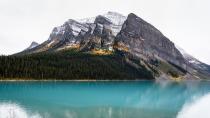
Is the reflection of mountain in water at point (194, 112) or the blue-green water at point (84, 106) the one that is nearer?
the blue-green water at point (84, 106)

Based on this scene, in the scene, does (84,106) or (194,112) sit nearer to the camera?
(194,112)

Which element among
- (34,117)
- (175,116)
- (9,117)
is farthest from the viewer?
(175,116)

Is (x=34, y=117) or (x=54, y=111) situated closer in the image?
(x=34, y=117)

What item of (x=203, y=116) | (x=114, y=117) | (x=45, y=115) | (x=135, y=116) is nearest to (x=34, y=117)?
(x=45, y=115)

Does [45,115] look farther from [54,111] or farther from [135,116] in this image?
[135,116]

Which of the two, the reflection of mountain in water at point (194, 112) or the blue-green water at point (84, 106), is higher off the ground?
the blue-green water at point (84, 106)

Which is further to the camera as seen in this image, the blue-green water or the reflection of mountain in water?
the reflection of mountain in water

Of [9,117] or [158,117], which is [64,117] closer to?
[9,117]

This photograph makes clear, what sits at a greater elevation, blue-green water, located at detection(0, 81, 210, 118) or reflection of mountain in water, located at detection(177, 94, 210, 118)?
blue-green water, located at detection(0, 81, 210, 118)

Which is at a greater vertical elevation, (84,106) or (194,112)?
(84,106)

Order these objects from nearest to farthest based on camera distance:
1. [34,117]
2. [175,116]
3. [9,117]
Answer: [9,117]
[34,117]
[175,116]
